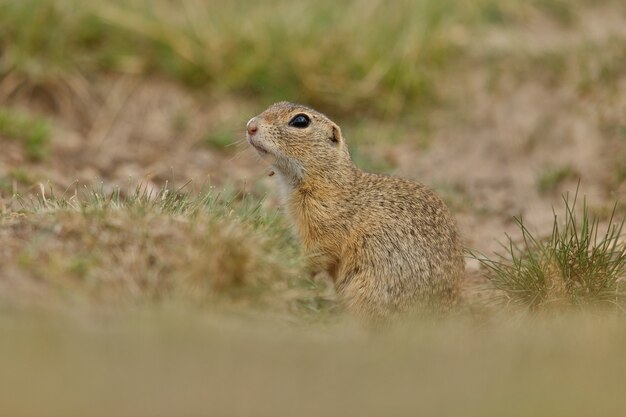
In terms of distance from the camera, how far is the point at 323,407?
4.02m

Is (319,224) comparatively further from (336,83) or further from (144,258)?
(336,83)

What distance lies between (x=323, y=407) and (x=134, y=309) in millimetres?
1780

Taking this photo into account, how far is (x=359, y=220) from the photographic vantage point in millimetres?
6824

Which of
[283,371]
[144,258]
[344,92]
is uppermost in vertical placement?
[344,92]

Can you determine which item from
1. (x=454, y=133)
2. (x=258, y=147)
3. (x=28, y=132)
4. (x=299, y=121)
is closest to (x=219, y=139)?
(x=28, y=132)

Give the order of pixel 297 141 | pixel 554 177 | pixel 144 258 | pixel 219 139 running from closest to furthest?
1. pixel 144 258
2. pixel 297 141
3. pixel 554 177
4. pixel 219 139

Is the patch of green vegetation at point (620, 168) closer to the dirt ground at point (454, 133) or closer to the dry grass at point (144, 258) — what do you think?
the dirt ground at point (454, 133)

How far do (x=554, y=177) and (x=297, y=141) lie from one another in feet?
11.2

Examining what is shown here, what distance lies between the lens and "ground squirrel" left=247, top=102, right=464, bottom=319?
6.57 meters

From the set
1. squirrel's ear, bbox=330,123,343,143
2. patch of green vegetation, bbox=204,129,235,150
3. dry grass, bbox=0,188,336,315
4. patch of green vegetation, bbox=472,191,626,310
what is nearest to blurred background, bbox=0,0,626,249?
patch of green vegetation, bbox=204,129,235,150

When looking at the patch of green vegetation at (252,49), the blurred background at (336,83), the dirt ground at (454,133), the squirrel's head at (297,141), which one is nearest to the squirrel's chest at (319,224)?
the squirrel's head at (297,141)

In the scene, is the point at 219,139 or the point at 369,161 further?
the point at 219,139

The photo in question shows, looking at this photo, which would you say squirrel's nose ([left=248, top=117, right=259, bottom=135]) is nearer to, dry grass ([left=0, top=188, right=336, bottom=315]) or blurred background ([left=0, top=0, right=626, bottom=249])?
dry grass ([left=0, top=188, right=336, bottom=315])

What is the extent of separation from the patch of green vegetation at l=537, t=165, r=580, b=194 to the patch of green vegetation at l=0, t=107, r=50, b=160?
4.43 meters
